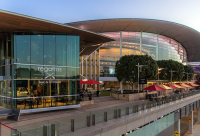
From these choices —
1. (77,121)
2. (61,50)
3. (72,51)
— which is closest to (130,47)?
(72,51)

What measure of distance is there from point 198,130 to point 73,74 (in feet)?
90.4

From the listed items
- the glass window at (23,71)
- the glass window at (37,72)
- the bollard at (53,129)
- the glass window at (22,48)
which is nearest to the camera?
the bollard at (53,129)

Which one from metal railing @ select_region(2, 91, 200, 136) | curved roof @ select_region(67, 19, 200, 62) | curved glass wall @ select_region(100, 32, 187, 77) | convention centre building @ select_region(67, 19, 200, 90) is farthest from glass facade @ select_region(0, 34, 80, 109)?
curved glass wall @ select_region(100, 32, 187, 77)

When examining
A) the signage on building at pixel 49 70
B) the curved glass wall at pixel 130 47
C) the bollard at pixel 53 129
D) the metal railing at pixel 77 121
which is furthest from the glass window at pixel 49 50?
the curved glass wall at pixel 130 47

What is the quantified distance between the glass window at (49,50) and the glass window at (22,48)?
4.92ft

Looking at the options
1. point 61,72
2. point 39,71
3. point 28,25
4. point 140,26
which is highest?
point 140,26

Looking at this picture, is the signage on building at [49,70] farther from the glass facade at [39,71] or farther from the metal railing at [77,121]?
the metal railing at [77,121]

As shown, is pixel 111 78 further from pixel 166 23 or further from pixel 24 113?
pixel 24 113

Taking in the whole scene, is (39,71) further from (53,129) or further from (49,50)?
(53,129)

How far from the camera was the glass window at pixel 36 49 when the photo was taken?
645 inches

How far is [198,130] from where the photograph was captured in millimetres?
34250

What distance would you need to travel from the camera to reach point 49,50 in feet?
56.6

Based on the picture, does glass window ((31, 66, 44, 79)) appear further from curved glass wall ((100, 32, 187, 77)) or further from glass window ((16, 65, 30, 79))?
curved glass wall ((100, 32, 187, 77))

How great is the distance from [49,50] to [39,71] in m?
2.09
